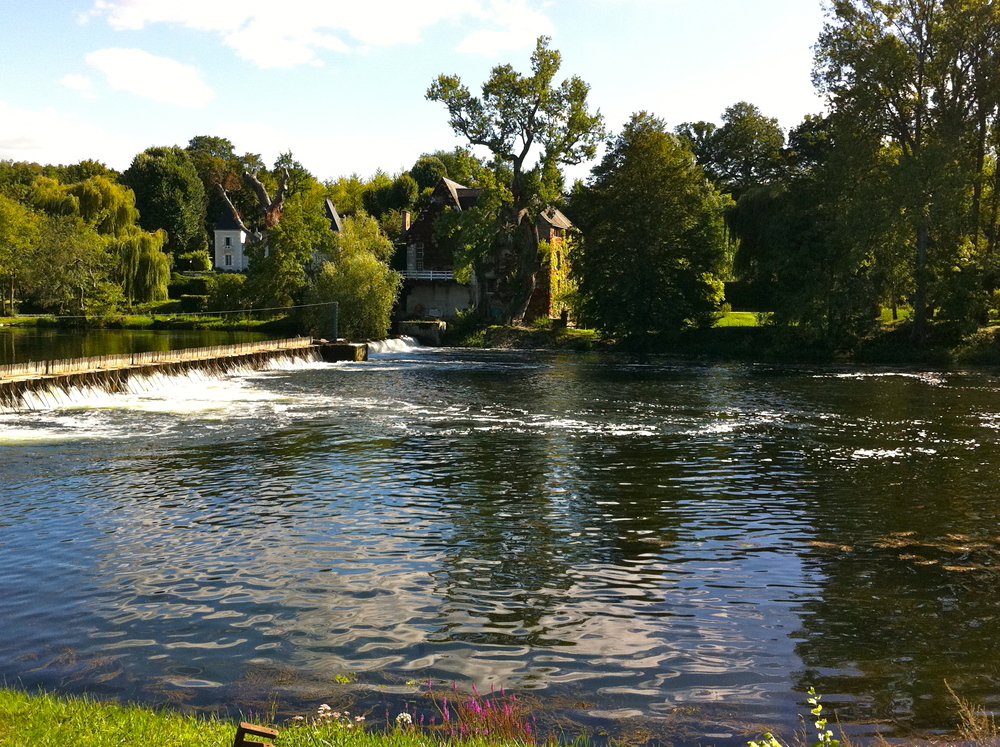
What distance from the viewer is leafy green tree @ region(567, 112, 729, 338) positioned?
215ft

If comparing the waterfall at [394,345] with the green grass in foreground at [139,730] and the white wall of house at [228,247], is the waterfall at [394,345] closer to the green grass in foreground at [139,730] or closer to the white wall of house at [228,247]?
the green grass in foreground at [139,730]

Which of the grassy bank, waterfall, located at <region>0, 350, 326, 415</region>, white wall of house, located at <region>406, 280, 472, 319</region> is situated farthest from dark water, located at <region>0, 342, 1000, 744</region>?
white wall of house, located at <region>406, 280, 472, 319</region>

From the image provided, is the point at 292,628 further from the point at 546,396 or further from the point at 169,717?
the point at 546,396

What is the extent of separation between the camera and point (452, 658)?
33.2 feet

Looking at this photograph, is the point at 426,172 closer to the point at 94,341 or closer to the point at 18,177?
the point at 18,177

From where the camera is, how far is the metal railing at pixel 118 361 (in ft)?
106

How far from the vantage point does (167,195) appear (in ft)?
420

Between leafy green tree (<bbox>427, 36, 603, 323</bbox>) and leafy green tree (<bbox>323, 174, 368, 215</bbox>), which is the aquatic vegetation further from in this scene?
leafy green tree (<bbox>323, 174, 368, 215</bbox>)

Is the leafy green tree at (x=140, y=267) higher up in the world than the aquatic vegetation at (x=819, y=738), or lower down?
higher up

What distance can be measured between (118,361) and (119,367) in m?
1.22

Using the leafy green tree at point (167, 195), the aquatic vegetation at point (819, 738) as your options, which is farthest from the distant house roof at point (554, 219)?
the aquatic vegetation at point (819, 738)

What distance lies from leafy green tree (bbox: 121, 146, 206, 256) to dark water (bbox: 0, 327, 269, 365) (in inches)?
1905

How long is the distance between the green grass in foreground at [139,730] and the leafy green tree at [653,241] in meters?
58.8

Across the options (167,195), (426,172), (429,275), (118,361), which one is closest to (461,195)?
(429,275)
